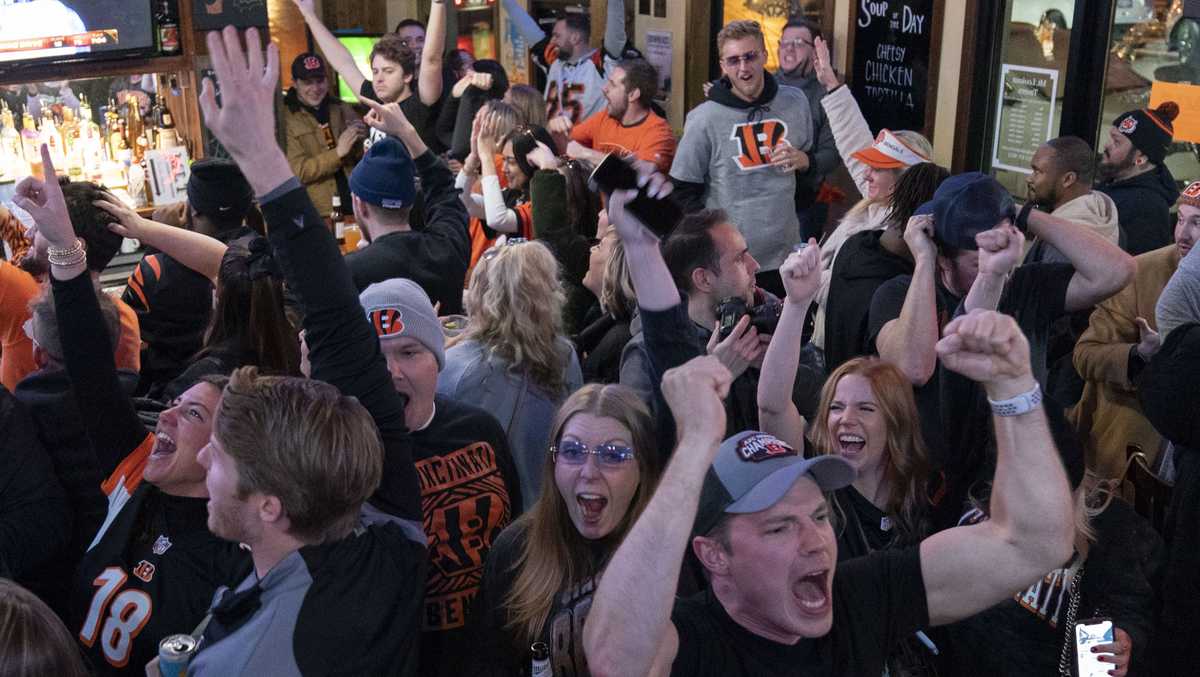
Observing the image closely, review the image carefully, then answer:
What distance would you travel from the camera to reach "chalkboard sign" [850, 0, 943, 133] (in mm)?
6398

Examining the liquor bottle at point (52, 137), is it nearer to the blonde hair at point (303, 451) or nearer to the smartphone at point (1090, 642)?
the blonde hair at point (303, 451)

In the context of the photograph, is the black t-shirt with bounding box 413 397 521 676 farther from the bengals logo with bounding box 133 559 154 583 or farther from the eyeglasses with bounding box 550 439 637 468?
the bengals logo with bounding box 133 559 154 583

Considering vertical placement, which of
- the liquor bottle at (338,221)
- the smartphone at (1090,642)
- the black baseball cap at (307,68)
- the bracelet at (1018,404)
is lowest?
the smartphone at (1090,642)

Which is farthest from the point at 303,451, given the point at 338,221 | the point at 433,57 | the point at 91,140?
the point at 433,57

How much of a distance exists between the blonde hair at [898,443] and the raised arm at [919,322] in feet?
1.01

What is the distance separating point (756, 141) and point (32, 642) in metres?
4.44

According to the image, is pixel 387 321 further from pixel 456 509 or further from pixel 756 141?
pixel 756 141

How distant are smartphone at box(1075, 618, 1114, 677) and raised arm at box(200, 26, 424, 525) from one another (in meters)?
1.30

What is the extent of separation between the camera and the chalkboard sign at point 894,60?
21.0 feet

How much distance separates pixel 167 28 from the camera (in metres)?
5.34

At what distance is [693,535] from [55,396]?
1666mm

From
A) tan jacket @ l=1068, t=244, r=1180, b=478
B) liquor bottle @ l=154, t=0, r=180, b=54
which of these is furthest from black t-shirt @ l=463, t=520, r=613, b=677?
liquor bottle @ l=154, t=0, r=180, b=54

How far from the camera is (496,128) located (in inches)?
205

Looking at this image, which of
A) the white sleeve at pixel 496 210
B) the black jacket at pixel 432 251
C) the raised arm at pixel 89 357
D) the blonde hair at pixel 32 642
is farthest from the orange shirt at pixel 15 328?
the blonde hair at pixel 32 642
